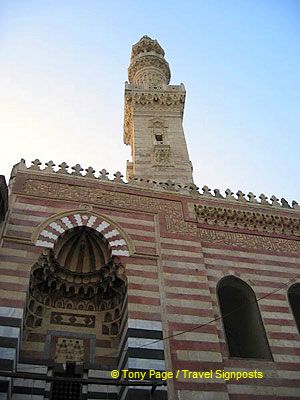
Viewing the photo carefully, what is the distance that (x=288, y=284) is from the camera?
973 centimetres

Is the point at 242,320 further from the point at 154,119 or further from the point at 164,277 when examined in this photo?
the point at 154,119

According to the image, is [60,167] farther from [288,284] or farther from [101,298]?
[288,284]

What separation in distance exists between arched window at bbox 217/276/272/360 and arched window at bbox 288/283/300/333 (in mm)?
1141

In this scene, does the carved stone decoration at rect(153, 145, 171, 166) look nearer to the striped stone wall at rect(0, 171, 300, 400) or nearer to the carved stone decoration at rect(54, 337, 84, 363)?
the striped stone wall at rect(0, 171, 300, 400)

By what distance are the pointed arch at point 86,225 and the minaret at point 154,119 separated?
5.49 meters

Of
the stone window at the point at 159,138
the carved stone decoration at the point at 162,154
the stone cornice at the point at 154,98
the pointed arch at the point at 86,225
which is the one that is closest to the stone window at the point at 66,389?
the pointed arch at the point at 86,225

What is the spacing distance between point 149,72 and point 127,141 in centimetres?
361

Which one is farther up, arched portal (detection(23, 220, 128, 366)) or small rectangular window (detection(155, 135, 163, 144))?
small rectangular window (detection(155, 135, 163, 144))

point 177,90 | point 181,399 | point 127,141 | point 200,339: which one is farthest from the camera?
point 127,141

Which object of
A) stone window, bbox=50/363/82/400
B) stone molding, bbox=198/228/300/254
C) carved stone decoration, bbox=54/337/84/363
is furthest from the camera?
stone molding, bbox=198/228/300/254

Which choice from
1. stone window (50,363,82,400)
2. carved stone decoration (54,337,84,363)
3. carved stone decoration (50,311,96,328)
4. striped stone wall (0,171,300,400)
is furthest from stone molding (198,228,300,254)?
stone window (50,363,82,400)

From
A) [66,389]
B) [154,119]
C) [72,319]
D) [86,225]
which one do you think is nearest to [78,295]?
[72,319]

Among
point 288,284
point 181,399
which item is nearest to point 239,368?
point 181,399

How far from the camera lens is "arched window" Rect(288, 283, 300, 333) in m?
9.93
